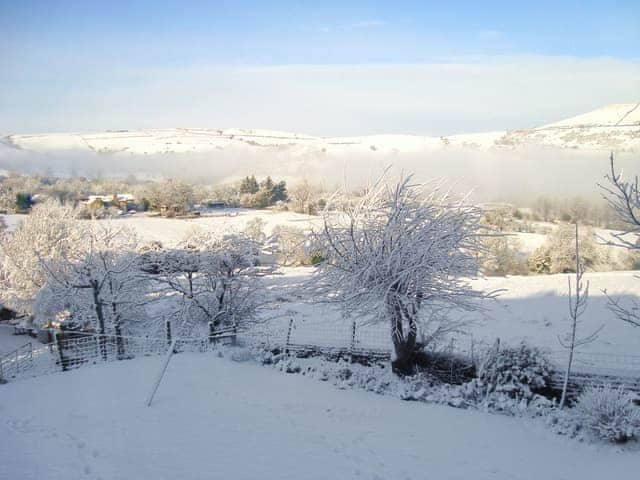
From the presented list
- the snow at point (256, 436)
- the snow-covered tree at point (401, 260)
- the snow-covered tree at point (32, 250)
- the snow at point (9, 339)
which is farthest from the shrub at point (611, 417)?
the snow at point (9, 339)

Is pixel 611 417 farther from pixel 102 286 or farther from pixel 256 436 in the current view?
pixel 102 286

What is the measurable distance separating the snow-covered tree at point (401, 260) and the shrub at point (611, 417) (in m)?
2.92

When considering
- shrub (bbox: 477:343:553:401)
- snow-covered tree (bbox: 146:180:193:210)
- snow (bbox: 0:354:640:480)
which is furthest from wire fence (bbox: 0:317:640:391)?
snow-covered tree (bbox: 146:180:193:210)

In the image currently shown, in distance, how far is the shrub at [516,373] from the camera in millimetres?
8094

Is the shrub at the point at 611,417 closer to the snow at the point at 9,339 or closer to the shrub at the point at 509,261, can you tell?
the snow at the point at 9,339

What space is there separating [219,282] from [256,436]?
30.1 ft

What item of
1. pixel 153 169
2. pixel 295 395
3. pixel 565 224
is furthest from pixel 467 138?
pixel 295 395

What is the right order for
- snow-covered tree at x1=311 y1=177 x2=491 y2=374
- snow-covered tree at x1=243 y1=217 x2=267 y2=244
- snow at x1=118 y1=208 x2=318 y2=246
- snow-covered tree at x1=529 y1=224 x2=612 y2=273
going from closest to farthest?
snow-covered tree at x1=311 y1=177 x2=491 y2=374 → snow-covered tree at x1=243 y1=217 x2=267 y2=244 → snow at x1=118 y1=208 x2=318 y2=246 → snow-covered tree at x1=529 y1=224 x2=612 y2=273

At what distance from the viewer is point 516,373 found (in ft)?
26.9

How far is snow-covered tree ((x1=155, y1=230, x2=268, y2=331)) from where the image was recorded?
1445 cm

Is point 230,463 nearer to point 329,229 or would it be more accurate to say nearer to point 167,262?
point 329,229

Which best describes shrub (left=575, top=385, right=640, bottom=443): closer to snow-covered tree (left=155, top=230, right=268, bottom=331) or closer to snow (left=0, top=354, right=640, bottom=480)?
snow (left=0, top=354, right=640, bottom=480)

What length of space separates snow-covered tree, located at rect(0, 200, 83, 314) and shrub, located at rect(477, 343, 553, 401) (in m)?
17.5

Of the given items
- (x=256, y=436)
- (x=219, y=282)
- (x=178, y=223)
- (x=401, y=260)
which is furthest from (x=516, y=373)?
(x=178, y=223)
